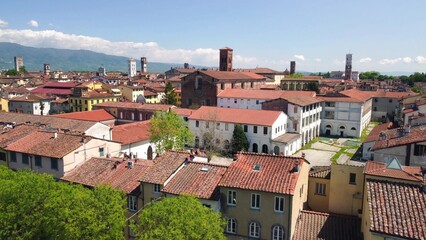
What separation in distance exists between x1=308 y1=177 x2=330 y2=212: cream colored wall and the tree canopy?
18122 mm

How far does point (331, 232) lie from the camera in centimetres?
2530

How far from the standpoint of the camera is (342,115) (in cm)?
7569

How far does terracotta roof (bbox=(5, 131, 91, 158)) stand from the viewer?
110 feet

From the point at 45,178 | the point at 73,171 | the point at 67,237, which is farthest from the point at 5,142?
the point at 67,237

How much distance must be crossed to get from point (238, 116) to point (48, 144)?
113 feet

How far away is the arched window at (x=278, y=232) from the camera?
24688 mm

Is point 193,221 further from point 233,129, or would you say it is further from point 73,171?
point 233,129

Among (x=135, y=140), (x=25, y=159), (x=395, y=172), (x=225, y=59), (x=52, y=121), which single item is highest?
(x=225, y=59)

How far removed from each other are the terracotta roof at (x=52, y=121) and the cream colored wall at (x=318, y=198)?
3126 cm

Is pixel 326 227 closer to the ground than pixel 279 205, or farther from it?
closer to the ground

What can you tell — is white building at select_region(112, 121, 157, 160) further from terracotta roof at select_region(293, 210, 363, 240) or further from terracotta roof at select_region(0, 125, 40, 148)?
terracotta roof at select_region(293, 210, 363, 240)

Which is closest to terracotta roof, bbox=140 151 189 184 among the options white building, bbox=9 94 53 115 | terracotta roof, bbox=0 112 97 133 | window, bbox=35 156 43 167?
window, bbox=35 156 43 167

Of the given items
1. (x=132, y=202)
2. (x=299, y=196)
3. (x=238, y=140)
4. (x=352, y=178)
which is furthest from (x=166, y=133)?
(x=352, y=178)

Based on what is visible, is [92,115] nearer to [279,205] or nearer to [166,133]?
[166,133]
